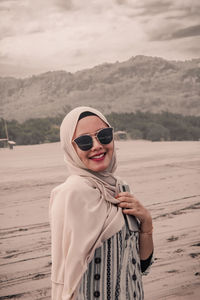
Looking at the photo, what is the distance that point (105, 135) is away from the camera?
1347mm

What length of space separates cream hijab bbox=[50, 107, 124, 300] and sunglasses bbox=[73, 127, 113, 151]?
4 cm

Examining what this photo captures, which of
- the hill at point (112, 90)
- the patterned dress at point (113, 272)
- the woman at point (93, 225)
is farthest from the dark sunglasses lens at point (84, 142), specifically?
the hill at point (112, 90)

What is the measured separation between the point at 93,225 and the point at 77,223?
0.21ft

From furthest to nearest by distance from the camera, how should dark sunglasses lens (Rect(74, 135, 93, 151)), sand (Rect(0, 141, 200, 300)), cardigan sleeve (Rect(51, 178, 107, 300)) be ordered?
sand (Rect(0, 141, 200, 300)) < dark sunglasses lens (Rect(74, 135, 93, 151)) < cardigan sleeve (Rect(51, 178, 107, 300))

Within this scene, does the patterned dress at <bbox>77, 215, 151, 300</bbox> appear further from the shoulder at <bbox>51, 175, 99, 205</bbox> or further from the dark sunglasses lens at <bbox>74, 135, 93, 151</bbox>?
the dark sunglasses lens at <bbox>74, 135, 93, 151</bbox>

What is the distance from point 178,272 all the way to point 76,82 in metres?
20.9

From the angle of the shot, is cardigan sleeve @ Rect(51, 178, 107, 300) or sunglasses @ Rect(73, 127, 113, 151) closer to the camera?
cardigan sleeve @ Rect(51, 178, 107, 300)

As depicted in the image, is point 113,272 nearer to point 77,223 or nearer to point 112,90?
point 77,223

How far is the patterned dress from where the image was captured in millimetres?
1245

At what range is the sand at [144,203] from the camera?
3037 mm

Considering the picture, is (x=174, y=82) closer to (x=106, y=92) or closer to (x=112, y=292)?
(x=106, y=92)

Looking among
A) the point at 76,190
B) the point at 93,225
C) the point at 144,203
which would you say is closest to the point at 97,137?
the point at 76,190

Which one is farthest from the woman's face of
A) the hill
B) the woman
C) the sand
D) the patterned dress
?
the hill

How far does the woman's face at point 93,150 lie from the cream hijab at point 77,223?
0.03 m
